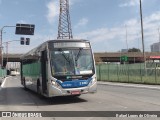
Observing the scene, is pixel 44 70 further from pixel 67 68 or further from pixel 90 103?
pixel 90 103

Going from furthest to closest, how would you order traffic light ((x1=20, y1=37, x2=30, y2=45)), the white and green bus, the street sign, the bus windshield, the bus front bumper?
traffic light ((x1=20, y1=37, x2=30, y2=45)), the street sign, the bus windshield, the white and green bus, the bus front bumper

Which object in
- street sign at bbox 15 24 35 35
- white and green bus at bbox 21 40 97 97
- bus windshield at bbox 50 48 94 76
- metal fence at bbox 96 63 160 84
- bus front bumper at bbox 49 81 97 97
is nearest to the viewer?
bus front bumper at bbox 49 81 97 97

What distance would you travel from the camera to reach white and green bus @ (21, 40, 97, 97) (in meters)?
16.8

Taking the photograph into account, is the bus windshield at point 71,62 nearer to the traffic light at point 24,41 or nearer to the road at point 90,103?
the road at point 90,103

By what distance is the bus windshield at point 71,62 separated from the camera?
55.8 ft

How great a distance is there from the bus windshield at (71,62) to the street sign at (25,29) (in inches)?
1210

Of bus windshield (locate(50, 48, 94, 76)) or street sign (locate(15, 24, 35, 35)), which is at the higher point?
street sign (locate(15, 24, 35, 35))

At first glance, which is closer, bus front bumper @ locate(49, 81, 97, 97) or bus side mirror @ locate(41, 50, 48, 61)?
bus front bumper @ locate(49, 81, 97, 97)

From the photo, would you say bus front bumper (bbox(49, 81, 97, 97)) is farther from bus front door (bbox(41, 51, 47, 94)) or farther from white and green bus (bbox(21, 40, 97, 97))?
bus front door (bbox(41, 51, 47, 94))

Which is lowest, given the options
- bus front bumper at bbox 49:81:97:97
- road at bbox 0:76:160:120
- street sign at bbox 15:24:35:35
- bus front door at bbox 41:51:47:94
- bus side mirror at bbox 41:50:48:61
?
road at bbox 0:76:160:120

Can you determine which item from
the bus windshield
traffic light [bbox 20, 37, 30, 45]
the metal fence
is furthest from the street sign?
the bus windshield

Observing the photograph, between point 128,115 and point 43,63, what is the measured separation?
7.29 m

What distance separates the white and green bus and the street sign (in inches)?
1188

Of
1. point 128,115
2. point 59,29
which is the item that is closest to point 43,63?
point 128,115
